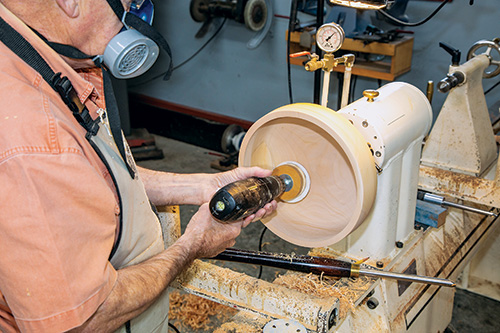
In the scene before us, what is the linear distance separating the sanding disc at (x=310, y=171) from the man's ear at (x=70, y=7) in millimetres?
517

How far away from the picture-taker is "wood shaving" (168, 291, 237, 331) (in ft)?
7.94

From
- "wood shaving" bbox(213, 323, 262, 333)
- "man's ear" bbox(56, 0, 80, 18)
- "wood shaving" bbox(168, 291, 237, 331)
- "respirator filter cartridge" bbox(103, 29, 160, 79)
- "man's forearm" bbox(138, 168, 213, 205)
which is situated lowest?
"wood shaving" bbox(168, 291, 237, 331)

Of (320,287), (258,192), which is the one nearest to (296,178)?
(258,192)

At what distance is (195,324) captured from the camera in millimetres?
2404

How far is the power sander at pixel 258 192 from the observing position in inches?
46.0

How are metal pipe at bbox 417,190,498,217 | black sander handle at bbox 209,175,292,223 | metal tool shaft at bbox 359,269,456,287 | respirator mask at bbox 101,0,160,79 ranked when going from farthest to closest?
1. metal pipe at bbox 417,190,498,217
2. metal tool shaft at bbox 359,269,456,287
3. black sander handle at bbox 209,175,292,223
4. respirator mask at bbox 101,0,160,79

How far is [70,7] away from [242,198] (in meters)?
0.57

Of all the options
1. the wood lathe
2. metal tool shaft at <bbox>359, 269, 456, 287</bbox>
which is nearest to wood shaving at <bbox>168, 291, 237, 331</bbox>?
the wood lathe

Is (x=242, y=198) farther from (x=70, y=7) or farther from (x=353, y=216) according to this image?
(x=70, y=7)

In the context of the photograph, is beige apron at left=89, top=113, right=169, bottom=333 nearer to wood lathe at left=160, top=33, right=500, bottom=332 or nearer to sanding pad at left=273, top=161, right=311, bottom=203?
wood lathe at left=160, top=33, right=500, bottom=332

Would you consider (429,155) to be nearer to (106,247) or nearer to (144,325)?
(144,325)

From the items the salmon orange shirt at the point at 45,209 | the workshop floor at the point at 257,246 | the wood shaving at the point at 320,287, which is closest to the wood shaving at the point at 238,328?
the wood shaving at the point at 320,287

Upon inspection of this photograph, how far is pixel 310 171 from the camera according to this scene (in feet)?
4.60

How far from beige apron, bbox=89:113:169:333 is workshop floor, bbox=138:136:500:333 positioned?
1.23 metres
